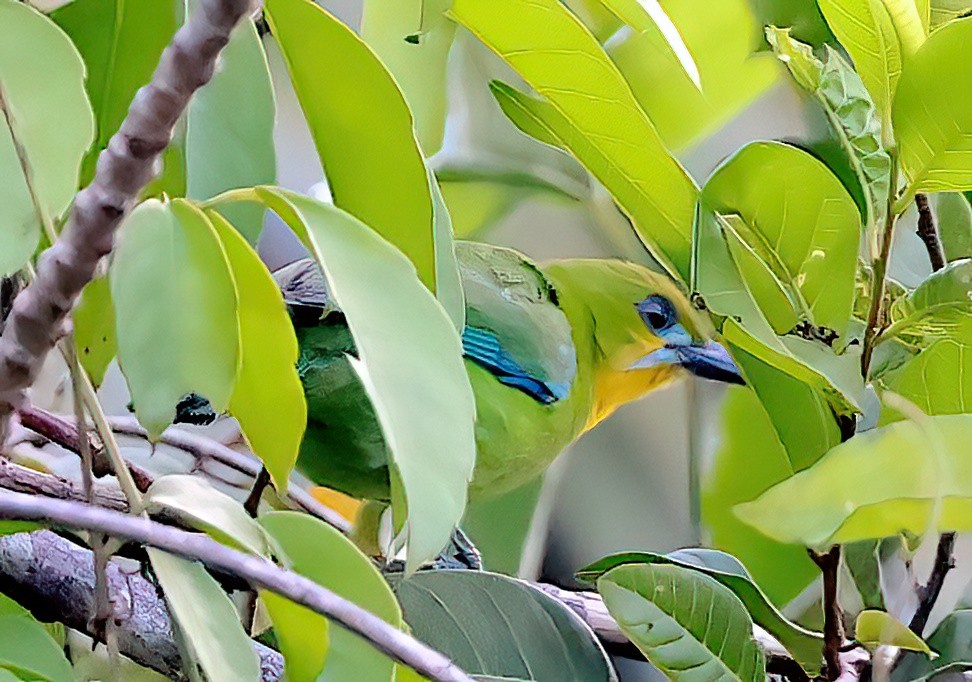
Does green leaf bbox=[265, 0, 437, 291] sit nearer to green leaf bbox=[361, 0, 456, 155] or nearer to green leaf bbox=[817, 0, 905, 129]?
green leaf bbox=[361, 0, 456, 155]

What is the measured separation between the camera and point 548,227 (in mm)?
1551

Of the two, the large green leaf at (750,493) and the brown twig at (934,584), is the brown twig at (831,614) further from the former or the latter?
the large green leaf at (750,493)

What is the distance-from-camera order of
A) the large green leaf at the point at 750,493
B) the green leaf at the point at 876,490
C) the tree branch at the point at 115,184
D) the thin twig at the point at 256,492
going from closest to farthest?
the tree branch at the point at 115,184 < the green leaf at the point at 876,490 < the thin twig at the point at 256,492 < the large green leaf at the point at 750,493

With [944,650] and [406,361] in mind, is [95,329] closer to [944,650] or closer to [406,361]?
[406,361]

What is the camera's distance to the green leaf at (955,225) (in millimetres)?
639

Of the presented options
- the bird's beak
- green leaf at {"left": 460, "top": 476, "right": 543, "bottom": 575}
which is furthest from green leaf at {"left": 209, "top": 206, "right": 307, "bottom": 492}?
the bird's beak

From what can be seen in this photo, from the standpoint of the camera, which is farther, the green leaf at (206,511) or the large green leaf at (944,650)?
the large green leaf at (944,650)

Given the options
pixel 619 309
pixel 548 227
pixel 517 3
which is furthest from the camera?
pixel 548 227

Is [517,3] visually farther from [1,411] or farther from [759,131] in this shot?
[759,131]

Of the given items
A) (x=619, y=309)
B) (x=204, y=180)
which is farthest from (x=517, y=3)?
(x=619, y=309)

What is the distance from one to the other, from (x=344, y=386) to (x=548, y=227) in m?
0.84

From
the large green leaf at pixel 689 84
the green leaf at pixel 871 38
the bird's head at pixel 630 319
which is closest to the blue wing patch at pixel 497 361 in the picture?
the bird's head at pixel 630 319

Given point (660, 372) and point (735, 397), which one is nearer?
point (735, 397)

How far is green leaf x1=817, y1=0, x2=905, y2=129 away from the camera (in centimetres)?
43
